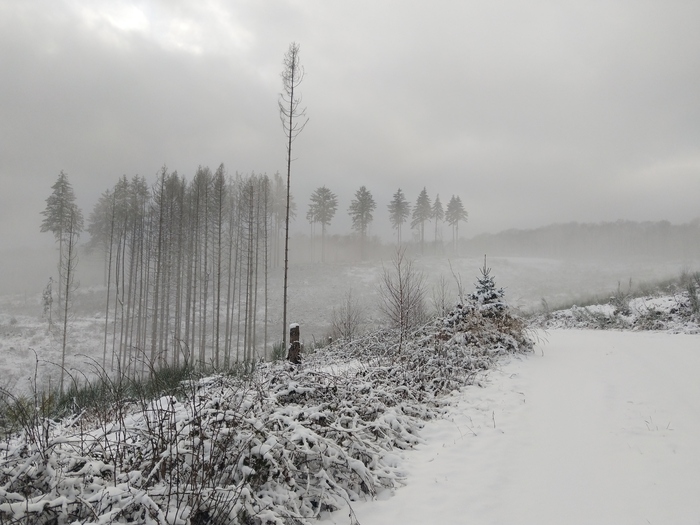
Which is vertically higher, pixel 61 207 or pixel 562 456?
pixel 61 207

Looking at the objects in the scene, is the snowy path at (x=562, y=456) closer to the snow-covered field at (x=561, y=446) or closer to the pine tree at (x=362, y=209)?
the snow-covered field at (x=561, y=446)

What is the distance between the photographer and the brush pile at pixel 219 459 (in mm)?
2301

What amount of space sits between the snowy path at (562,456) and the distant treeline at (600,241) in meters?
70.4

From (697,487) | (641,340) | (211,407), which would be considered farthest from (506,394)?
(641,340)

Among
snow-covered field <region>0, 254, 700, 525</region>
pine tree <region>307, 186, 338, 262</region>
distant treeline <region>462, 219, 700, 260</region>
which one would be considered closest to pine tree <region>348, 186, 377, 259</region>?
pine tree <region>307, 186, 338, 262</region>

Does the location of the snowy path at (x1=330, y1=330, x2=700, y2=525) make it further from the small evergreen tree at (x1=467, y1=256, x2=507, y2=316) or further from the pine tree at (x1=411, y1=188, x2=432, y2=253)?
the pine tree at (x1=411, y1=188, x2=432, y2=253)

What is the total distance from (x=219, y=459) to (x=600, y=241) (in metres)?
94.3

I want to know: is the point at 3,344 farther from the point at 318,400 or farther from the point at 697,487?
the point at 697,487

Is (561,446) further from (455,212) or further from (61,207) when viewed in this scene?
(455,212)

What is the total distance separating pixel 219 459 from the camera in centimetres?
289

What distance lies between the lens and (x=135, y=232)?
29.9m

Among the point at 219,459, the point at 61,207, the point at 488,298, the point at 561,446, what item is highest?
the point at 61,207

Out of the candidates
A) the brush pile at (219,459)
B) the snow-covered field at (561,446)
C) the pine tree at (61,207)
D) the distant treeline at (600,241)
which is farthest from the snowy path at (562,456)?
the distant treeline at (600,241)

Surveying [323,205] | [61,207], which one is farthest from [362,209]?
[61,207]
